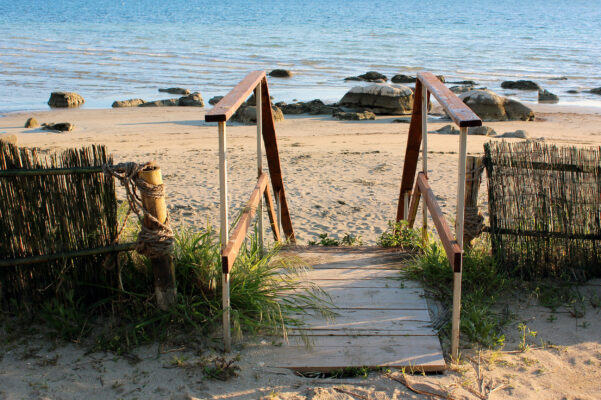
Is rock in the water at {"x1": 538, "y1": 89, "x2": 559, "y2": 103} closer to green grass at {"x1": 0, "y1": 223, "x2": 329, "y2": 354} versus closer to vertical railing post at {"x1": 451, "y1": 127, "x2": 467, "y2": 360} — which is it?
green grass at {"x1": 0, "y1": 223, "x2": 329, "y2": 354}

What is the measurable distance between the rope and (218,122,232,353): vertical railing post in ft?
1.48

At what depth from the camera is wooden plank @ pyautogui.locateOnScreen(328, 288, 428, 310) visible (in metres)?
3.74

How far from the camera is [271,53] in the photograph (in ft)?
113

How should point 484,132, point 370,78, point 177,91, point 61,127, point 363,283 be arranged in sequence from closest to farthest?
point 363,283 → point 484,132 → point 61,127 → point 177,91 → point 370,78

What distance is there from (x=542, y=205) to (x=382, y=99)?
1350 centimetres

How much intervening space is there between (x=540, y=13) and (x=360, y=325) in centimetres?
7999

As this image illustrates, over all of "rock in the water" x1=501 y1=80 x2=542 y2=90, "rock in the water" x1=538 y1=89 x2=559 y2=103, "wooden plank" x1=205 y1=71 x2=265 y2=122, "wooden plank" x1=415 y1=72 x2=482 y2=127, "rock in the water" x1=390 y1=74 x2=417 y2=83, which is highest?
"wooden plank" x1=205 y1=71 x2=265 y2=122

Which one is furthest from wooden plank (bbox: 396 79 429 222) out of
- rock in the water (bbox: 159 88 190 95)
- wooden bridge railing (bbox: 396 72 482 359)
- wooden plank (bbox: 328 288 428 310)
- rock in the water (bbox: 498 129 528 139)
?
rock in the water (bbox: 159 88 190 95)

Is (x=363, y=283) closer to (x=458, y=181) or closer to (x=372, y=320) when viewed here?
(x=372, y=320)

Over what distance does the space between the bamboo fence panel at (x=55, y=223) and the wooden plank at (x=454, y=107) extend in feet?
6.37

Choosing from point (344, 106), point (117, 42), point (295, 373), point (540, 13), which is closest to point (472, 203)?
point (295, 373)

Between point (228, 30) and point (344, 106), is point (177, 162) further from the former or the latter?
point (228, 30)

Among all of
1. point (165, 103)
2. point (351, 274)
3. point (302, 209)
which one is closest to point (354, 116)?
point (165, 103)

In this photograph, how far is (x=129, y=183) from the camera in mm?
3316
